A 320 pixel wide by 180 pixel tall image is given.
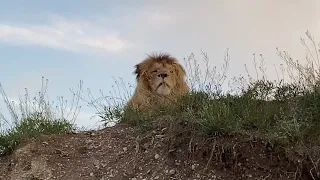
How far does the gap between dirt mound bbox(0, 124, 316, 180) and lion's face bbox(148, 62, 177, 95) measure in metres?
1.33

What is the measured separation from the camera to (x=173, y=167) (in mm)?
5090

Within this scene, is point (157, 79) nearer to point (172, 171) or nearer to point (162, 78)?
point (162, 78)

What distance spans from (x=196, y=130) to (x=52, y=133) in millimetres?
1951

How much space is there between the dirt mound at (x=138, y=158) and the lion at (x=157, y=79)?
1189mm

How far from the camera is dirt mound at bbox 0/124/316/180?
482 cm

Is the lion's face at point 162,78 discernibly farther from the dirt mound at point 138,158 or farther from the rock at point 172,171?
the rock at point 172,171

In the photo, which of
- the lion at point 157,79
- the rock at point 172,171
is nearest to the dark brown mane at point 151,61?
the lion at point 157,79

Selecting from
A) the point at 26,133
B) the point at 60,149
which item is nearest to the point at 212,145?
the point at 60,149

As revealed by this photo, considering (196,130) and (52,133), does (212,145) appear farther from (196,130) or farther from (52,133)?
(52,133)

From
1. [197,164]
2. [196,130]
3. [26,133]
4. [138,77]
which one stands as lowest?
[197,164]

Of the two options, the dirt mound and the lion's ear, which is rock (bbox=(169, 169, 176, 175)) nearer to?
the dirt mound

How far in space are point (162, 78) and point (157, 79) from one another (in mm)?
71

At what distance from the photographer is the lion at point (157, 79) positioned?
748cm

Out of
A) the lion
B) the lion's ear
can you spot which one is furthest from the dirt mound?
the lion's ear
